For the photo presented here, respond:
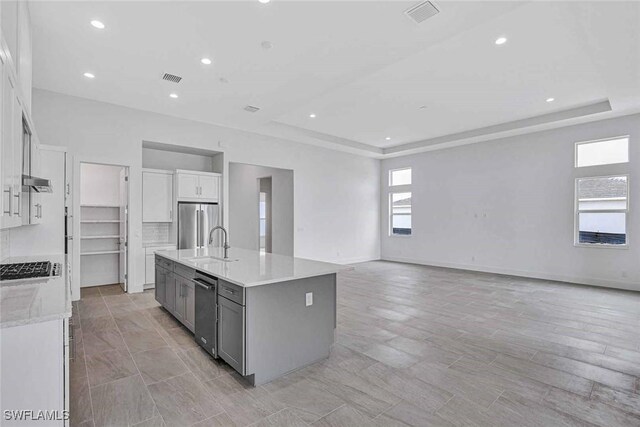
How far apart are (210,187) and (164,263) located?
2.59m

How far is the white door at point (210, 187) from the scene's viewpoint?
641 cm

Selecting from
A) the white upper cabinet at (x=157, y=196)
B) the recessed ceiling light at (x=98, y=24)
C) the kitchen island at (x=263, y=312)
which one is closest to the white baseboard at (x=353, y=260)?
the white upper cabinet at (x=157, y=196)

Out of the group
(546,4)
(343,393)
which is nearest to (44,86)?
(343,393)

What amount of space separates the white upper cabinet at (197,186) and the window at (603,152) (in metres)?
7.52

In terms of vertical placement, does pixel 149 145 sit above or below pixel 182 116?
below

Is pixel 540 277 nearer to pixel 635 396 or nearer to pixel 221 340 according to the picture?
pixel 635 396

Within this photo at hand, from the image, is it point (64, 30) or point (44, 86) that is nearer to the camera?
point (64, 30)

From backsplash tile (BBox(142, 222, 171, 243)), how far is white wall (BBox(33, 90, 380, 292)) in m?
0.48

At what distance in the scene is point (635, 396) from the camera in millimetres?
2445

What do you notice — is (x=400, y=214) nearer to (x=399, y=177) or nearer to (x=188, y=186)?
(x=399, y=177)

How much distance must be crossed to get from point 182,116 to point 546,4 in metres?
5.67

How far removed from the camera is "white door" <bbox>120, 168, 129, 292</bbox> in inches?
222

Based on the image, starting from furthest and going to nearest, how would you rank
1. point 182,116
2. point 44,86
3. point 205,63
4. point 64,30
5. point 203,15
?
point 182,116 < point 44,86 < point 205,63 < point 64,30 < point 203,15

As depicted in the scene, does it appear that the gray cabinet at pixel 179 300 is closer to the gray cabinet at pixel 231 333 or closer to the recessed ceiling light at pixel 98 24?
the gray cabinet at pixel 231 333
